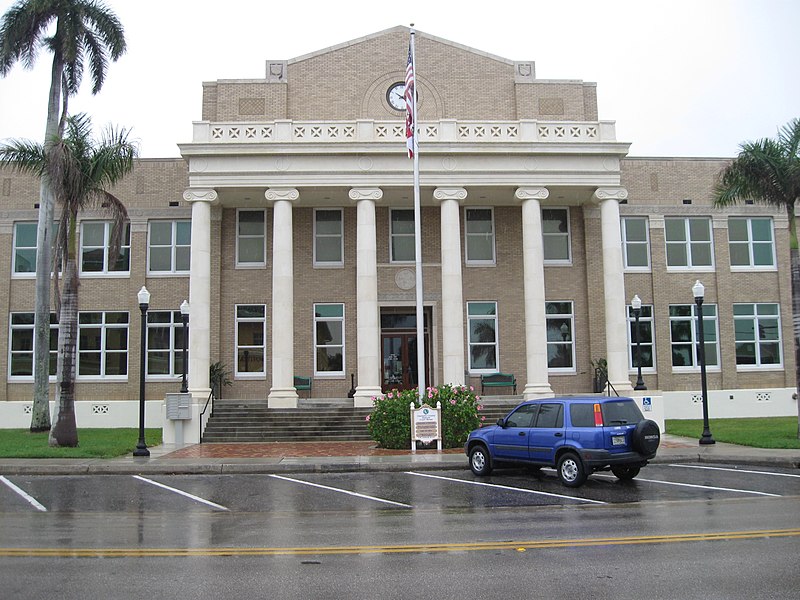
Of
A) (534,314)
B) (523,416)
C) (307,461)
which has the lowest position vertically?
(307,461)

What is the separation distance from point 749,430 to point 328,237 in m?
15.7

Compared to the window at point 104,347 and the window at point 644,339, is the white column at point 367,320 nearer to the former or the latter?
the window at point 104,347

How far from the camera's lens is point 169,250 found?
2977 centimetres

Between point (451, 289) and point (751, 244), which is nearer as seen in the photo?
point (451, 289)

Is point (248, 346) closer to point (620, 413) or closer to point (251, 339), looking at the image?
point (251, 339)

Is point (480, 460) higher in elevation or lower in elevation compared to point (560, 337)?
lower

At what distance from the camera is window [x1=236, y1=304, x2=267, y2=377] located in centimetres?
2870

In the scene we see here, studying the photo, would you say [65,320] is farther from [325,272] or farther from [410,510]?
[410,510]

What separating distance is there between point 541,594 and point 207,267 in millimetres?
20836

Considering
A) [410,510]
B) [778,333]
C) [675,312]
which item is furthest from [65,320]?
[778,333]

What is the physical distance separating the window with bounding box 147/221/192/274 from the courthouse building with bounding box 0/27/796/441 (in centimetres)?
7

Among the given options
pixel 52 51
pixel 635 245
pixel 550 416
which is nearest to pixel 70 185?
pixel 52 51

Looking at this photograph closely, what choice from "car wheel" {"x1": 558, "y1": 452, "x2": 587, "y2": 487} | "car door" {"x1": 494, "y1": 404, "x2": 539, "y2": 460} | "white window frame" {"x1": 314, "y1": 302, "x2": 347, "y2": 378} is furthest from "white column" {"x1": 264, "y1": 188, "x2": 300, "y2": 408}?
"car wheel" {"x1": 558, "y1": 452, "x2": 587, "y2": 487}

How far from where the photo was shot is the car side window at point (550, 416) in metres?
14.6
